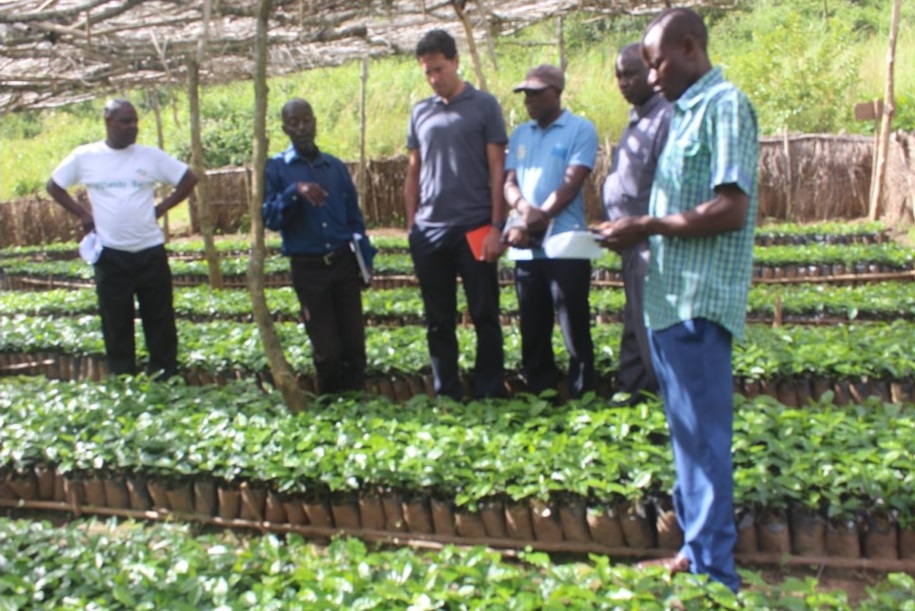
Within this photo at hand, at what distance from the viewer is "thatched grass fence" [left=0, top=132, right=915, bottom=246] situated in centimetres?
1381

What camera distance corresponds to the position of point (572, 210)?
17.0 ft

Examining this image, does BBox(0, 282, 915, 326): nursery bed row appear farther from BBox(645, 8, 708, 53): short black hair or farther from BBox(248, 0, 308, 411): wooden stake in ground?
BBox(645, 8, 708, 53): short black hair

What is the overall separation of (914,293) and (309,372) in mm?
4878

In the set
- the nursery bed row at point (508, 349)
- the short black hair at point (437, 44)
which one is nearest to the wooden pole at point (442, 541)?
the nursery bed row at point (508, 349)

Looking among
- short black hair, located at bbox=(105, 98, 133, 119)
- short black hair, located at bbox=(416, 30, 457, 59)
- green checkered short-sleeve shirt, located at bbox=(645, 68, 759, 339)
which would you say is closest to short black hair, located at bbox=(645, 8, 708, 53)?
green checkered short-sleeve shirt, located at bbox=(645, 68, 759, 339)

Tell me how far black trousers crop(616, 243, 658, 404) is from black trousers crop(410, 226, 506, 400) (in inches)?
29.0

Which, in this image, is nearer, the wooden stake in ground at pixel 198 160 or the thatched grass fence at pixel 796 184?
the wooden stake in ground at pixel 198 160

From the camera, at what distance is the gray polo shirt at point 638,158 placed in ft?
14.3

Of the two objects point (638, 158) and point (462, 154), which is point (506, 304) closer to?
point (462, 154)

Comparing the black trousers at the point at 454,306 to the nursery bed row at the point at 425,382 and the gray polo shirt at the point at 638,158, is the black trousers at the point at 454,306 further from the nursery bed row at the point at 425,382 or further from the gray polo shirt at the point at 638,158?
the gray polo shirt at the point at 638,158

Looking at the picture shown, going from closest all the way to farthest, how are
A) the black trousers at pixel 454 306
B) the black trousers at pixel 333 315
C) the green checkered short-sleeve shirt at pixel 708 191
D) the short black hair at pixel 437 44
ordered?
the green checkered short-sleeve shirt at pixel 708 191, the short black hair at pixel 437 44, the black trousers at pixel 454 306, the black trousers at pixel 333 315

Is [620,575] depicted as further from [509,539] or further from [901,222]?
[901,222]

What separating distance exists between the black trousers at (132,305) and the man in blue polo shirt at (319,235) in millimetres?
1052

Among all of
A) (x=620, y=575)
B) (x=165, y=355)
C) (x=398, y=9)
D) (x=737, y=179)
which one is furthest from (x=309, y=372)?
(x=398, y=9)
